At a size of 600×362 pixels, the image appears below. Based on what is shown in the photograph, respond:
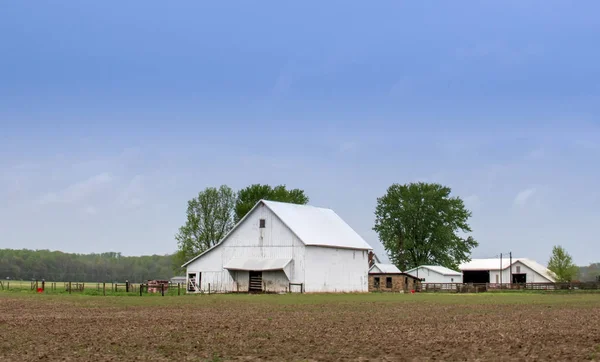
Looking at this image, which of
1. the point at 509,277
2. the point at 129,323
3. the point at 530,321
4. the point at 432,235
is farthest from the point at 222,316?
the point at 509,277

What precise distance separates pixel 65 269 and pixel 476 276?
9771cm

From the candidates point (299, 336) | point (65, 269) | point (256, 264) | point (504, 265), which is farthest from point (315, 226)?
point (65, 269)

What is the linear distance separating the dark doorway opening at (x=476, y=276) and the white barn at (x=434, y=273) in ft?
80.5

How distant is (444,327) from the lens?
25266 millimetres

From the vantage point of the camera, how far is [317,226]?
73.5 metres

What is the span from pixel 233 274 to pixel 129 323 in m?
42.4

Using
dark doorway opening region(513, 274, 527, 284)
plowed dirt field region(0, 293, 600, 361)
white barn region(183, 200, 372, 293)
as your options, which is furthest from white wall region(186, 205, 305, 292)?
dark doorway opening region(513, 274, 527, 284)

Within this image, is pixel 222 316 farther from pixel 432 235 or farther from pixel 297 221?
pixel 432 235

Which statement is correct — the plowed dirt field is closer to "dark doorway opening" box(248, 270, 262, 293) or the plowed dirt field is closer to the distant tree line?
"dark doorway opening" box(248, 270, 262, 293)

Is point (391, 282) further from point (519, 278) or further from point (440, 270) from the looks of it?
point (519, 278)

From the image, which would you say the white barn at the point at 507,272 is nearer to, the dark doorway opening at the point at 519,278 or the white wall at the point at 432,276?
the dark doorway opening at the point at 519,278

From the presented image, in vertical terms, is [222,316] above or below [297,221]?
→ below

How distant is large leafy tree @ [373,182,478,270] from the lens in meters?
110

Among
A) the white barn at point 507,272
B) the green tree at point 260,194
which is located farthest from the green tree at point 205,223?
the white barn at point 507,272
